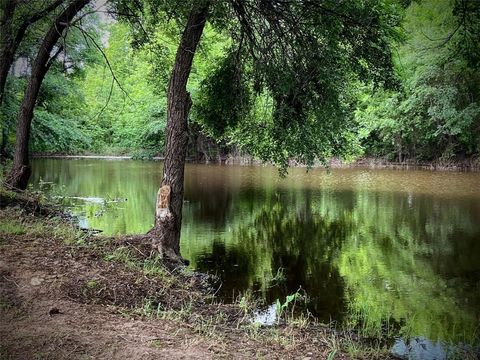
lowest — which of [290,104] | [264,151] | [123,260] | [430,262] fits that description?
[430,262]

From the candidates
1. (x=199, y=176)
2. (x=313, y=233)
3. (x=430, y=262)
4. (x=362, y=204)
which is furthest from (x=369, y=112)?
(x=430, y=262)

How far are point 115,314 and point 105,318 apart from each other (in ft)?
0.84

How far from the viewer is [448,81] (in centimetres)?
2989

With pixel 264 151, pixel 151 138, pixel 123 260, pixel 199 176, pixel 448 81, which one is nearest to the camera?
pixel 123 260

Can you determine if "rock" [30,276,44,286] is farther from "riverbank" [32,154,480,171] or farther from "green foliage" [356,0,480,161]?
"riverbank" [32,154,480,171]

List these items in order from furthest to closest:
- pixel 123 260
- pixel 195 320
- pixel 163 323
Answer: pixel 123 260
pixel 195 320
pixel 163 323

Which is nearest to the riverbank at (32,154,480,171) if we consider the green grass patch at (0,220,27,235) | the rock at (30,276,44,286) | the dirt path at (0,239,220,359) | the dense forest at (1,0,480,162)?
the dense forest at (1,0,480,162)

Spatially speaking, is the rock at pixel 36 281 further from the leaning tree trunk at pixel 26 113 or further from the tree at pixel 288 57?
the leaning tree trunk at pixel 26 113

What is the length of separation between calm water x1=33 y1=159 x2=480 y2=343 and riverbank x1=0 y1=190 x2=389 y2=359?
145 cm

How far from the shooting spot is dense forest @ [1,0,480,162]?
36.4 ft

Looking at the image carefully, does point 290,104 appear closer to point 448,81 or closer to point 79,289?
point 79,289

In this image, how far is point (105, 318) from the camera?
17.1ft

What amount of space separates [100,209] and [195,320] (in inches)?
480

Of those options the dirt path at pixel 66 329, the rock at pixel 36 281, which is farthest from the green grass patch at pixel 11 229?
the rock at pixel 36 281
